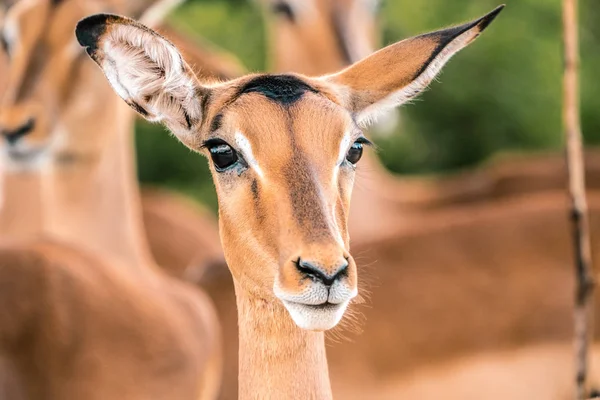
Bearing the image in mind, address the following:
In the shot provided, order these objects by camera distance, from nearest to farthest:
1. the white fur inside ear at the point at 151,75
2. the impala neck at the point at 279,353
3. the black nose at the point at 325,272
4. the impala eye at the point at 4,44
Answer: the black nose at the point at 325,272 → the white fur inside ear at the point at 151,75 → the impala neck at the point at 279,353 → the impala eye at the point at 4,44

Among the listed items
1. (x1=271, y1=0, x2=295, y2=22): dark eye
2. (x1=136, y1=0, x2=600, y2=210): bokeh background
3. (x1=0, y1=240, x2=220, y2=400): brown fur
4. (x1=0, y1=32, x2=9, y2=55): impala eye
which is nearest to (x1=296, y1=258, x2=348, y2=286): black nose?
(x1=0, y1=240, x2=220, y2=400): brown fur

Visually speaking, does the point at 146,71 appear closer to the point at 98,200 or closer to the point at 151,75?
the point at 151,75

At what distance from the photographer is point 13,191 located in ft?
18.5

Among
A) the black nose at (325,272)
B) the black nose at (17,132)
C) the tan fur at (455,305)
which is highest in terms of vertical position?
the black nose at (17,132)

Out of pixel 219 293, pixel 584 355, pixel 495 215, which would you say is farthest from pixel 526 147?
pixel 584 355

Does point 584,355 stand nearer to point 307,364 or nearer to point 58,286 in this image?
point 307,364

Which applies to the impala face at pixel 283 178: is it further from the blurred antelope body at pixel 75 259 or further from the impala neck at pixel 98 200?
the impala neck at pixel 98 200

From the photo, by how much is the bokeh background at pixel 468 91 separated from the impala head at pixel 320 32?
1.85 m

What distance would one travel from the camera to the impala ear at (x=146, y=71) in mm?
2293

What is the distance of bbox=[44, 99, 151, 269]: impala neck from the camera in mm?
5270

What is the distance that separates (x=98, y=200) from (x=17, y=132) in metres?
0.72

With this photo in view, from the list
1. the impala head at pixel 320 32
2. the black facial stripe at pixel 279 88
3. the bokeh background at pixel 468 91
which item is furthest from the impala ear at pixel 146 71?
the bokeh background at pixel 468 91

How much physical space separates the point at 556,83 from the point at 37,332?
6.20 meters

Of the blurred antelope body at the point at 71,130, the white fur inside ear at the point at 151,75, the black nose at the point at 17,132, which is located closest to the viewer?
the white fur inside ear at the point at 151,75
